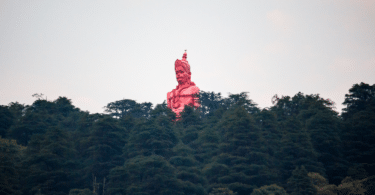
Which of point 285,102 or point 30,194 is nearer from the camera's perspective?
point 30,194

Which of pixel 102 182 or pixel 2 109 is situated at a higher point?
pixel 2 109

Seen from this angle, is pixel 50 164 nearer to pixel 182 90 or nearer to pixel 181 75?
pixel 182 90

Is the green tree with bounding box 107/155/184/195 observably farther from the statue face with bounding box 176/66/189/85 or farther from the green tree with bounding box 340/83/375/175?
the statue face with bounding box 176/66/189/85

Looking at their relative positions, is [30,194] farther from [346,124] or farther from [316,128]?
[346,124]

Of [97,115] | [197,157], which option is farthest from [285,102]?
[97,115]

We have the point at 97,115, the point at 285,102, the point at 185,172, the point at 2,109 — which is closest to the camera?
the point at 185,172

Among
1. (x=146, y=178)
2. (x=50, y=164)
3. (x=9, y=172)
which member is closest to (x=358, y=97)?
(x=146, y=178)
